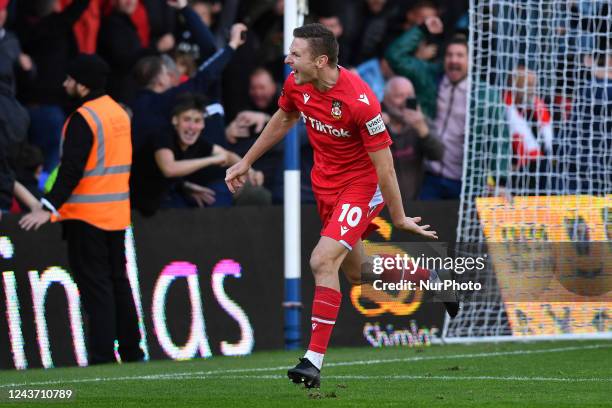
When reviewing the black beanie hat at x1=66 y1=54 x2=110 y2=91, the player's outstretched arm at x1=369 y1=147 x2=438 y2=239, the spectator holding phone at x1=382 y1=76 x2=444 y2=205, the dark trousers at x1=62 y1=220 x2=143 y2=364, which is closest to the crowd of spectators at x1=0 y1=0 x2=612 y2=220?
the spectator holding phone at x1=382 y1=76 x2=444 y2=205

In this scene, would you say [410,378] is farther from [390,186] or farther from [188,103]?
[188,103]

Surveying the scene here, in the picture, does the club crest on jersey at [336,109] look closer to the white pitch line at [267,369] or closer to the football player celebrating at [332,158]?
the football player celebrating at [332,158]

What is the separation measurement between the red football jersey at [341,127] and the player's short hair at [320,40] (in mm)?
176

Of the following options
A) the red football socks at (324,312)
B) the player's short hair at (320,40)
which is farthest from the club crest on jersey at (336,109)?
the red football socks at (324,312)

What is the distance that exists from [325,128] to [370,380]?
5.61 ft

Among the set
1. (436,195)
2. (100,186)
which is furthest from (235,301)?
(436,195)

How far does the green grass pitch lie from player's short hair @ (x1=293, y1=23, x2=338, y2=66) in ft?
6.62

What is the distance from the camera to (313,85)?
7.84 meters

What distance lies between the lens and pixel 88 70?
33.7 feet

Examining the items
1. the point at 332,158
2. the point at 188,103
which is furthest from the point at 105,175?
the point at 332,158

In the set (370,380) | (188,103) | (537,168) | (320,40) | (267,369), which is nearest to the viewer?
(320,40)

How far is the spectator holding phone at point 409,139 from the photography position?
12484 mm

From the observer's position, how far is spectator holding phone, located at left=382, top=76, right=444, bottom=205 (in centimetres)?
1248

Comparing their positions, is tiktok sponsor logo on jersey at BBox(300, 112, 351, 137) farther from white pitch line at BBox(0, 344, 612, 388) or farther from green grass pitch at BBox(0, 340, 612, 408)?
white pitch line at BBox(0, 344, 612, 388)
